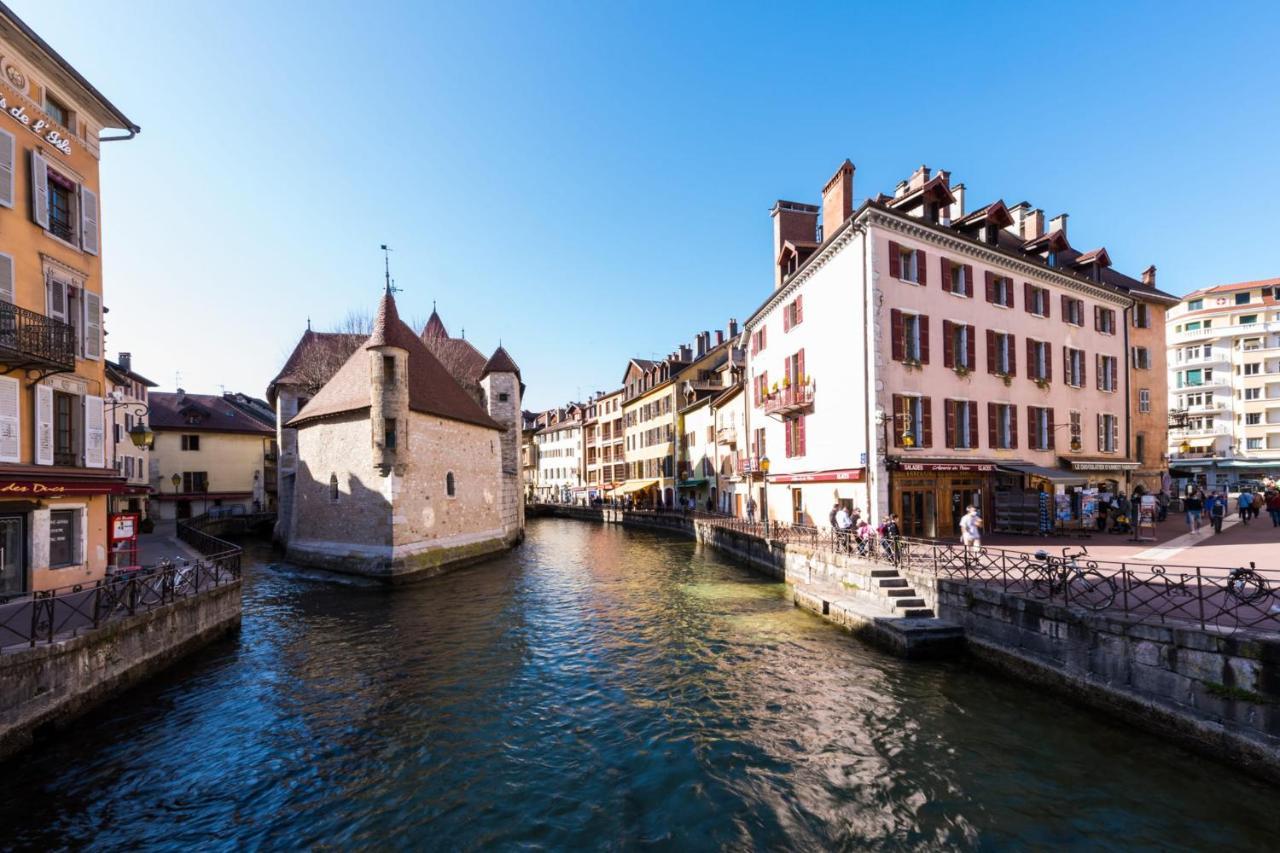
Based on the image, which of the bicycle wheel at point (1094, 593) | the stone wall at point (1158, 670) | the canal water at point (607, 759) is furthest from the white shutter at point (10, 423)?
the bicycle wheel at point (1094, 593)

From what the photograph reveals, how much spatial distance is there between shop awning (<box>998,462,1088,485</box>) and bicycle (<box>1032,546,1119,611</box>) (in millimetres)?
9959

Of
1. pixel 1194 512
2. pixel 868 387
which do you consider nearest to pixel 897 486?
pixel 868 387

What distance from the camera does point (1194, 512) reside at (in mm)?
19547

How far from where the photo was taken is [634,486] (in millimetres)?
53906

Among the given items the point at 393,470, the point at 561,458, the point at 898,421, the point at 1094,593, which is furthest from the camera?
the point at 561,458

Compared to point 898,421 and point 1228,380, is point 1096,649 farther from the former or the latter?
point 1228,380

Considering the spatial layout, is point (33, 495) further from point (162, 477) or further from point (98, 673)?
point (162, 477)

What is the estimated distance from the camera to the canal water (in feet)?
21.4

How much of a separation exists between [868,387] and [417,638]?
1554 cm

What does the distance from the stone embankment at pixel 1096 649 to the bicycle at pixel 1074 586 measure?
1.27 ft

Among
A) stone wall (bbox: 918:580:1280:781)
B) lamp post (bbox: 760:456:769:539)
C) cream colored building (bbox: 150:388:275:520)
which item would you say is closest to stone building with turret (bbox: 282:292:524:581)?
lamp post (bbox: 760:456:769:539)

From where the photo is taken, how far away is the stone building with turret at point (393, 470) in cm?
2212

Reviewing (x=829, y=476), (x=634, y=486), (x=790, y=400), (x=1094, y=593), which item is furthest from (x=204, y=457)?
(x=1094, y=593)

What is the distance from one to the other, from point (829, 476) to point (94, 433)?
69.8ft
